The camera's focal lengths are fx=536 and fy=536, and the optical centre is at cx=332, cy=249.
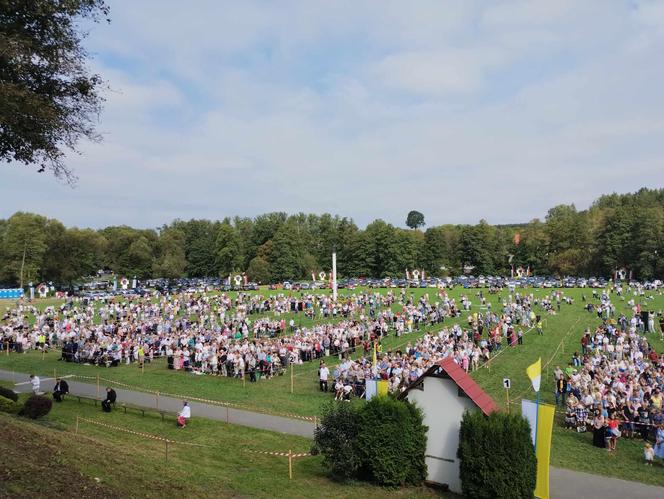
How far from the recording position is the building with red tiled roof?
12.3m

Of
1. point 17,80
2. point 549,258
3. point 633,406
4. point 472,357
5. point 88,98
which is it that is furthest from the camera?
point 549,258

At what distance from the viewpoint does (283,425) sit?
1788 cm

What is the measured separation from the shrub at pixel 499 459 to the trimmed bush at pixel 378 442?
→ 1.34 m

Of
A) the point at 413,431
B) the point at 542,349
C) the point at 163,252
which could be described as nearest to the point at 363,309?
the point at 542,349

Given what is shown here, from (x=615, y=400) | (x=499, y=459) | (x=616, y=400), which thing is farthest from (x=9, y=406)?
(x=616, y=400)

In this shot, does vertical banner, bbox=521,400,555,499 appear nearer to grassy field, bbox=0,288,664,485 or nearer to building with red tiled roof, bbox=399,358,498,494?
building with red tiled roof, bbox=399,358,498,494

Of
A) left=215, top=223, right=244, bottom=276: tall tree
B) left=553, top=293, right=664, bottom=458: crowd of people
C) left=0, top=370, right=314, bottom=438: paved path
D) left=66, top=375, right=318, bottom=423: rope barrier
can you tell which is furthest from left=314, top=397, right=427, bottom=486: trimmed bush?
left=215, top=223, right=244, bottom=276: tall tree

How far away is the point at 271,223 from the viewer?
10581 cm

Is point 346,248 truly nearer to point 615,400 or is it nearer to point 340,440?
point 615,400

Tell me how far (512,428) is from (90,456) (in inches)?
345

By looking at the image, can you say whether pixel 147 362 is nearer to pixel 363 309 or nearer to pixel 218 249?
pixel 363 309

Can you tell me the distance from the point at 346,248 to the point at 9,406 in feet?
281

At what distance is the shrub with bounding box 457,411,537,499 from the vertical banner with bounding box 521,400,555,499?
1.12 feet

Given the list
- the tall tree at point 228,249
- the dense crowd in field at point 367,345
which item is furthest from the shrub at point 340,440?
the tall tree at point 228,249
